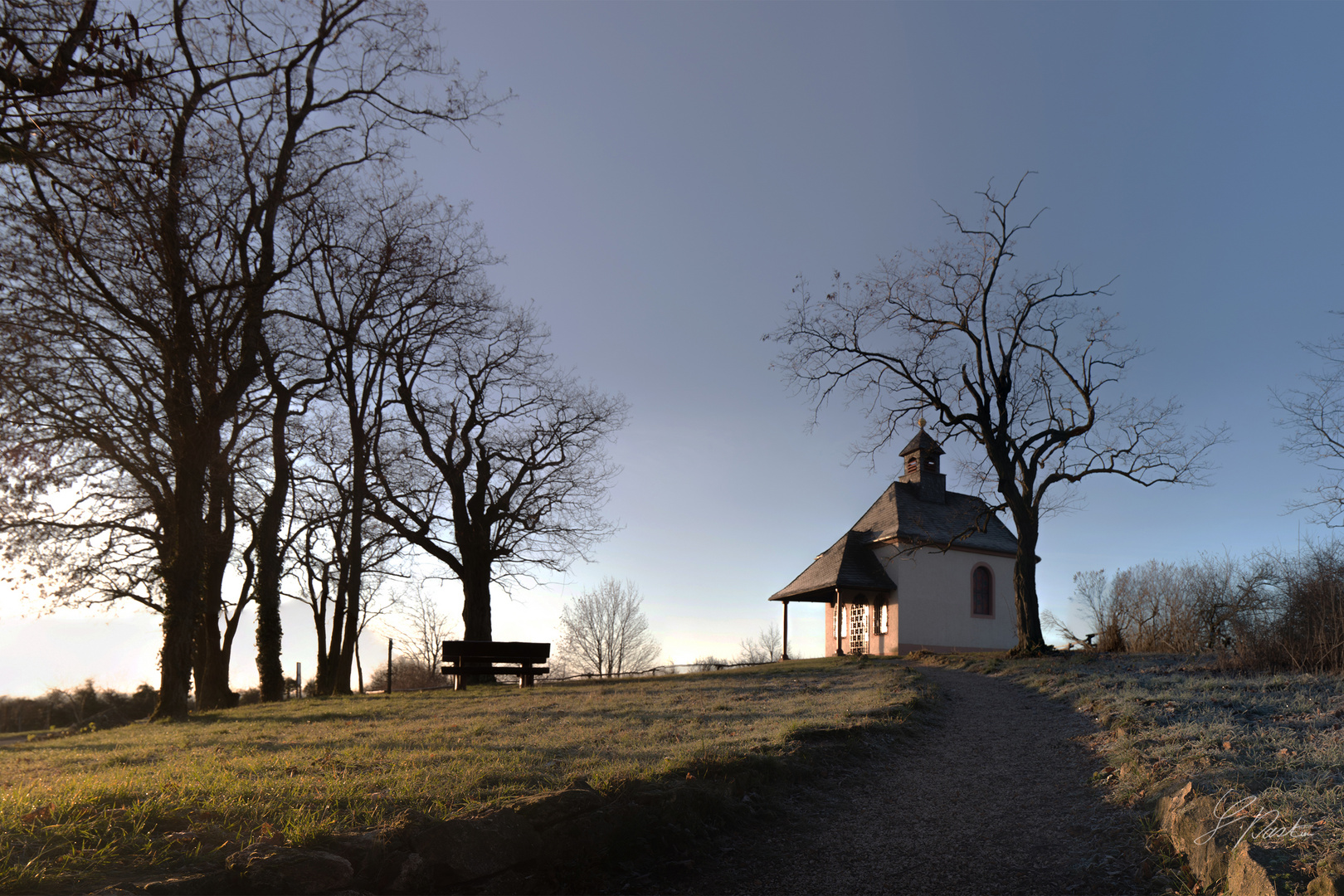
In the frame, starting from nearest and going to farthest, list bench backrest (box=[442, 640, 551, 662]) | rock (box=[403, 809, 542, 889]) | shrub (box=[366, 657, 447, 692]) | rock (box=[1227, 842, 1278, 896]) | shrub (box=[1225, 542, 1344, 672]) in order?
rock (box=[1227, 842, 1278, 896]), rock (box=[403, 809, 542, 889]), shrub (box=[1225, 542, 1344, 672]), bench backrest (box=[442, 640, 551, 662]), shrub (box=[366, 657, 447, 692])

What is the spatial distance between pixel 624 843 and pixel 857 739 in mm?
4427

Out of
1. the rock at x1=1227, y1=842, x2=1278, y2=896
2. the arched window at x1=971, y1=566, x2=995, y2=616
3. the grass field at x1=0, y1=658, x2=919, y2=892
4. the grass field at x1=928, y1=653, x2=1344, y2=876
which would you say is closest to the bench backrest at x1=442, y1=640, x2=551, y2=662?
the grass field at x1=0, y1=658, x2=919, y2=892

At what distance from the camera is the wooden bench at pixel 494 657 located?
1895 cm

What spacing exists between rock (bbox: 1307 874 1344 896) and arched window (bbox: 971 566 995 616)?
1080 inches

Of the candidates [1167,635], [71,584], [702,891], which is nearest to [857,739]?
[702,891]

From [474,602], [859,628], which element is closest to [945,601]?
[859,628]

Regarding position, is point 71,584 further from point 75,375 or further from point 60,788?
point 60,788

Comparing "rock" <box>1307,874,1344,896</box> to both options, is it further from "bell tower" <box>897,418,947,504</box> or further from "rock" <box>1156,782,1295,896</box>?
"bell tower" <box>897,418,947,504</box>

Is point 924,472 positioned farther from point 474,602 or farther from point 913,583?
point 474,602

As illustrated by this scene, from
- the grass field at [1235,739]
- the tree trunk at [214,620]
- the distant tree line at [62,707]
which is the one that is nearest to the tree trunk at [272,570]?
the tree trunk at [214,620]

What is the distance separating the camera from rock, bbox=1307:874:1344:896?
4012 mm

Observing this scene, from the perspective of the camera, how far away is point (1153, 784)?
6723mm

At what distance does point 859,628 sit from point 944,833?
25292 millimetres

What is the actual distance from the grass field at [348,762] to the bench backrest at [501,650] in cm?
279
